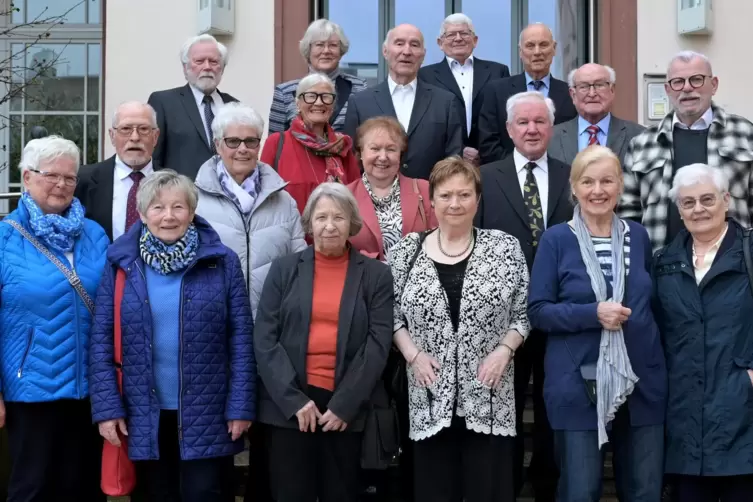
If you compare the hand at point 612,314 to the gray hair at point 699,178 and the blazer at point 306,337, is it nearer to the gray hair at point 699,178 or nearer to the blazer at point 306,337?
the gray hair at point 699,178

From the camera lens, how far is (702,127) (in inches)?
204

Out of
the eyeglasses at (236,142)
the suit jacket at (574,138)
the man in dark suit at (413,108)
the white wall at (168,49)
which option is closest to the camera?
the eyeglasses at (236,142)

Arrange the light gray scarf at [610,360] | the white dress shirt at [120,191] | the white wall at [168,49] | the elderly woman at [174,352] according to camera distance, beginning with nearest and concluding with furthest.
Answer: the light gray scarf at [610,360] → the elderly woman at [174,352] → the white dress shirt at [120,191] → the white wall at [168,49]

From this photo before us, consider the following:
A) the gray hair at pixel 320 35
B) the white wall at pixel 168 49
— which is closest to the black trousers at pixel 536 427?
the gray hair at pixel 320 35

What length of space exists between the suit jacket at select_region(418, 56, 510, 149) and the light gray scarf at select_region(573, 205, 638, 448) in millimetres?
2046

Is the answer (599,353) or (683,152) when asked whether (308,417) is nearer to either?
(599,353)

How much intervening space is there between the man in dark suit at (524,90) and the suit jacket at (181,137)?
5.24 feet

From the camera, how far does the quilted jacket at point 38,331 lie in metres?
4.31

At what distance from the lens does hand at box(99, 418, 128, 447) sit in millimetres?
4258

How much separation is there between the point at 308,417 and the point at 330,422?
0.09 m

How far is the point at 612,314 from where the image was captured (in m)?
4.18

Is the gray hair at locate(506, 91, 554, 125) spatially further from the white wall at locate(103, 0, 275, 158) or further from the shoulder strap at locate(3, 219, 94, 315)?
the white wall at locate(103, 0, 275, 158)

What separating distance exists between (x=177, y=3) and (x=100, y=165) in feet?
10.6

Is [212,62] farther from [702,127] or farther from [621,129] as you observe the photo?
[702,127]
